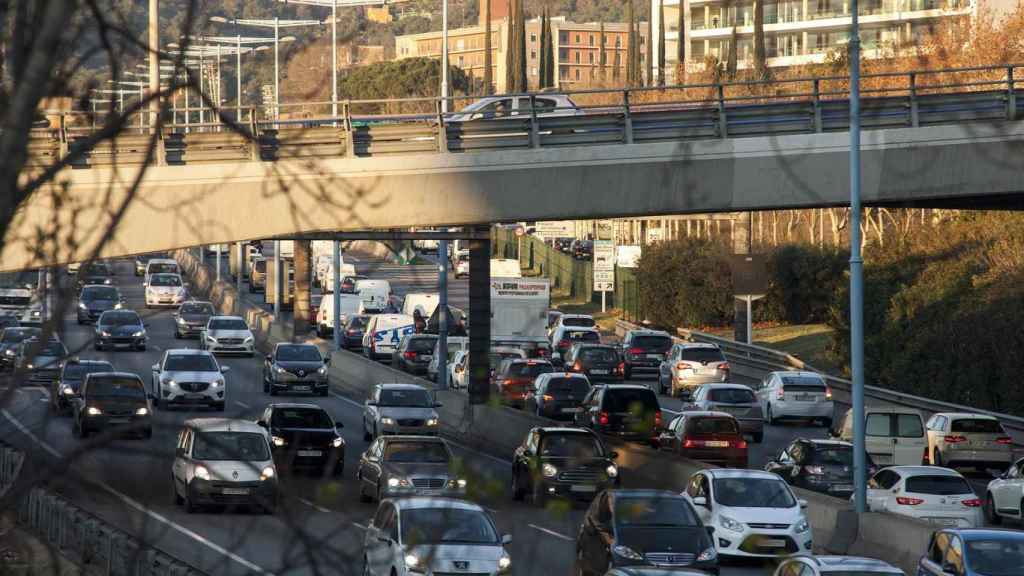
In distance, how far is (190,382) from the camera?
43500 mm

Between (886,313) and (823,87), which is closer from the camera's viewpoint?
(886,313)

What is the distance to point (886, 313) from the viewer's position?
192 feet

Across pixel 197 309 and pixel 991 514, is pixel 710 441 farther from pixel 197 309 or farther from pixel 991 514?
pixel 197 309

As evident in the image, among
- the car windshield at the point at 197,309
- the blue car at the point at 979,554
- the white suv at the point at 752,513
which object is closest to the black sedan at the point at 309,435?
the white suv at the point at 752,513

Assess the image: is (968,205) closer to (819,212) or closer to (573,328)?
(573,328)

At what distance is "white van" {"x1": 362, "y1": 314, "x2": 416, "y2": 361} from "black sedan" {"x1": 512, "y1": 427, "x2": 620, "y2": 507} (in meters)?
34.1

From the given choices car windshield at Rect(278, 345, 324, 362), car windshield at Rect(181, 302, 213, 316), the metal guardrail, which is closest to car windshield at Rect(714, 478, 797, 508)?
the metal guardrail

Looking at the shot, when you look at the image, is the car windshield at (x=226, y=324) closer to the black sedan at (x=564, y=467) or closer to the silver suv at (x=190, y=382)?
the silver suv at (x=190, y=382)

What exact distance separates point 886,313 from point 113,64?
55.4 meters

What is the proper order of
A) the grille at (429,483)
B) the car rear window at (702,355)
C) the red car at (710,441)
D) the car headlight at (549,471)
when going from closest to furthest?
the grille at (429,483) → the car headlight at (549,471) → the red car at (710,441) → the car rear window at (702,355)

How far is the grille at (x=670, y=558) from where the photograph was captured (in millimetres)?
Answer: 20125

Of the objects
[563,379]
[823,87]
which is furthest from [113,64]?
[823,87]

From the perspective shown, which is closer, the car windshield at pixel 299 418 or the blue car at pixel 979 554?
the blue car at pixel 979 554

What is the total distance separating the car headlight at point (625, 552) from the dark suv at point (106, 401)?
1821 centimetres
